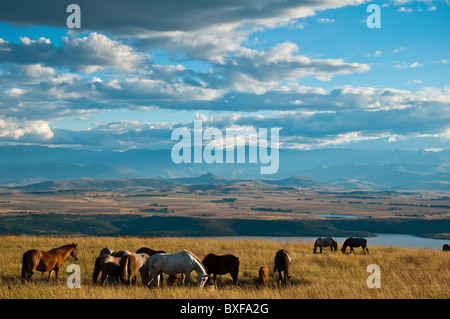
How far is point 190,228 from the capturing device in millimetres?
190500

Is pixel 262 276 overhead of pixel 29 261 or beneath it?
beneath

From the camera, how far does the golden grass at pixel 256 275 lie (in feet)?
47.5

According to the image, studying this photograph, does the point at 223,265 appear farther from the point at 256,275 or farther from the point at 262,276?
the point at 256,275

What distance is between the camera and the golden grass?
47.5 ft

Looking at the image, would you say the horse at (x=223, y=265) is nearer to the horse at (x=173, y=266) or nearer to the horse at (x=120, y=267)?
the horse at (x=173, y=266)

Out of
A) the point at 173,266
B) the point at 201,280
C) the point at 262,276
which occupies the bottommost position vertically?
the point at 262,276

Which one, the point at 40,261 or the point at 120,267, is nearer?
the point at 120,267

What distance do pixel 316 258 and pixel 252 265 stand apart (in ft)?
13.5

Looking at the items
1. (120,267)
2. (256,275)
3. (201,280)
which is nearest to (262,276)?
(256,275)

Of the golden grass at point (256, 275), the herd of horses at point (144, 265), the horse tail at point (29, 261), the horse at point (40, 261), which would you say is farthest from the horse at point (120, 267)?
the horse tail at point (29, 261)

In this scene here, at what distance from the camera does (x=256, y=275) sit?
67.4ft
